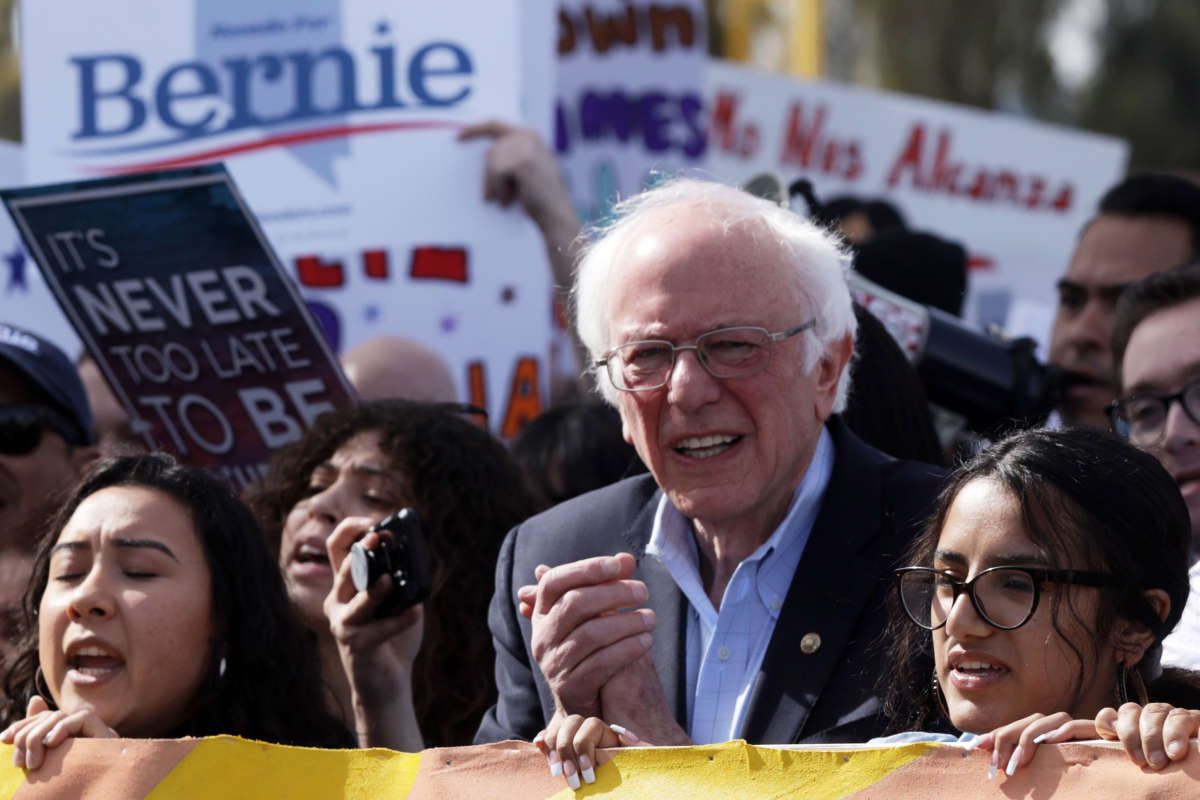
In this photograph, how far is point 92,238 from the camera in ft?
12.9

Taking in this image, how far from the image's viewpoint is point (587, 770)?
2.38m

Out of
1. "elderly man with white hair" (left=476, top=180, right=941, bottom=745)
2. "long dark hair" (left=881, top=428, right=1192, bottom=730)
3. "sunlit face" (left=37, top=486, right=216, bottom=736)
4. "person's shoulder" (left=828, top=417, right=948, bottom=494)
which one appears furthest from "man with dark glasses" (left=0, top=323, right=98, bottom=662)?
"long dark hair" (left=881, top=428, right=1192, bottom=730)

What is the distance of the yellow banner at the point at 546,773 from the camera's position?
214 cm

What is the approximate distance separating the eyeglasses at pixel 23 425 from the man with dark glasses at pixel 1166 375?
2.30 metres

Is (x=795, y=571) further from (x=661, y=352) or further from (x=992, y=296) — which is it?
(x=992, y=296)

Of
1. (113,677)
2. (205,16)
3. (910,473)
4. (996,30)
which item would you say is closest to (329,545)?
(113,677)

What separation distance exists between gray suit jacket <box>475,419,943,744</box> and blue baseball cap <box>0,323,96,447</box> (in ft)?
4.45

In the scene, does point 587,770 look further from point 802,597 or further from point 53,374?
point 53,374

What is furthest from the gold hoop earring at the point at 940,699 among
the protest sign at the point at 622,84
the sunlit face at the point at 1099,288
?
the protest sign at the point at 622,84

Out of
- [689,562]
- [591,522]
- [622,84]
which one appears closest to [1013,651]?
[689,562]

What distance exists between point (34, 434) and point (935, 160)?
15.4 ft

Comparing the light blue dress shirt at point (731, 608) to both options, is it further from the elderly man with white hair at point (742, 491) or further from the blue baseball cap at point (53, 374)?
the blue baseball cap at point (53, 374)

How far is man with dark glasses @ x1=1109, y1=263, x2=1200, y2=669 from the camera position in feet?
11.2

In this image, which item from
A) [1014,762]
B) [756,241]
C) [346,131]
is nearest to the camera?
[1014,762]
